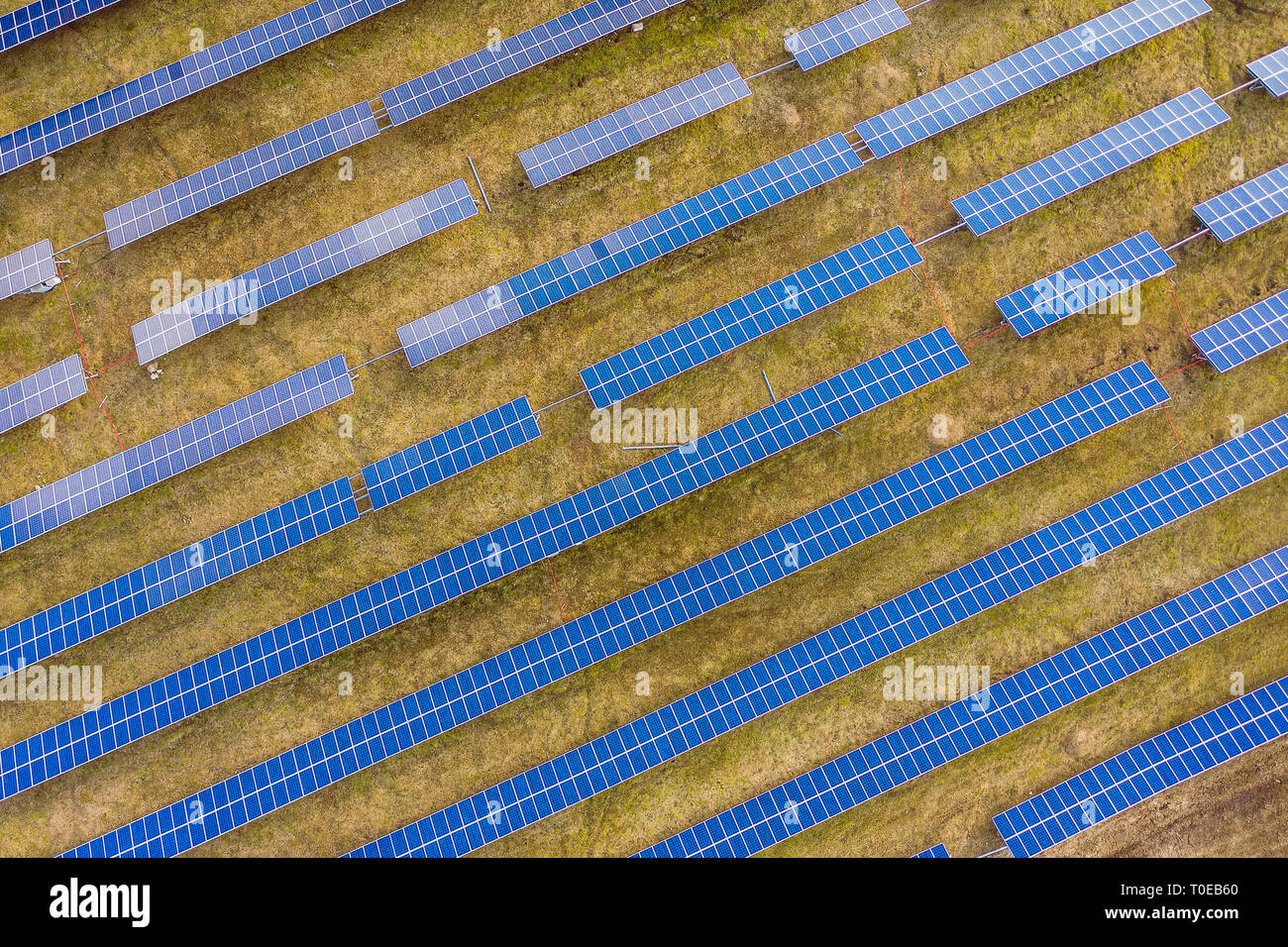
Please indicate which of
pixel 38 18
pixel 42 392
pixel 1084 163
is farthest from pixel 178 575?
pixel 1084 163

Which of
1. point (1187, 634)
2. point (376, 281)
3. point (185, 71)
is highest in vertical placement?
point (185, 71)

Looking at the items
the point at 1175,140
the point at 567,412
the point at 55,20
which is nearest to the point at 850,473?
the point at 567,412

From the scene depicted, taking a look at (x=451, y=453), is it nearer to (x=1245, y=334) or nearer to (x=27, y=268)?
(x=27, y=268)

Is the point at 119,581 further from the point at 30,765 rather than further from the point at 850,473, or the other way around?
the point at 850,473

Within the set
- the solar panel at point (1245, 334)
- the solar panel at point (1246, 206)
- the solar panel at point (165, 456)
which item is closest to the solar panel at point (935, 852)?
the solar panel at point (1245, 334)

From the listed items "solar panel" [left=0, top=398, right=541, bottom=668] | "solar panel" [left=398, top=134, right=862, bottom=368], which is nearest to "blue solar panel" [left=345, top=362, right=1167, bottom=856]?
"solar panel" [left=0, top=398, right=541, bottom=668]
